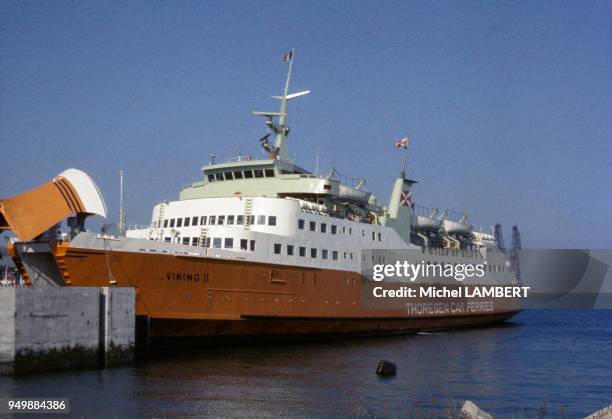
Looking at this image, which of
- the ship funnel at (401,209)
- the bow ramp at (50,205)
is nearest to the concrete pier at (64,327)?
the bow ramp at (50,205)

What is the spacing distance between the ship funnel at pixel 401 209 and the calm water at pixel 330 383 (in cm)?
931

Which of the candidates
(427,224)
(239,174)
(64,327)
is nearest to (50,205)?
(64,327)

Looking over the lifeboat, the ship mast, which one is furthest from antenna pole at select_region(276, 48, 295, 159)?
the lifeboat

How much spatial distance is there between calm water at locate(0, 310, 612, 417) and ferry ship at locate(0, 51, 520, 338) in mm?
1699

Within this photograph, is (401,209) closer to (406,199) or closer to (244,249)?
(406,199)

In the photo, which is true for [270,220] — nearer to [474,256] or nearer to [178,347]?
[178,347]

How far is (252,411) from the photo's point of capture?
17.0m

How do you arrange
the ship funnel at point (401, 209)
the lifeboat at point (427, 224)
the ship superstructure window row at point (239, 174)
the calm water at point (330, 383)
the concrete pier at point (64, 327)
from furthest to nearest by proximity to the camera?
the lifeboat at point (427, 224) < the ship funnel at point (401, 209) < the ship superstructure window row at point (239, 174) < the concrete pier at point (64, 327) < the calm water at point (330, 383)

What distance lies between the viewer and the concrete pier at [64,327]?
1962 centimetres

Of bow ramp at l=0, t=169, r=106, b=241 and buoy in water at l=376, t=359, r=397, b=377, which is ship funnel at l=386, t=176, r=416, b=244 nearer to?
buoy in water at l=376, t=359, r=397, b=377

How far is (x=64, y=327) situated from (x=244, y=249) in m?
8.23

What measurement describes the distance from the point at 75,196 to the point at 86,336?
5.01 m

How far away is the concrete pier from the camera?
1962cm

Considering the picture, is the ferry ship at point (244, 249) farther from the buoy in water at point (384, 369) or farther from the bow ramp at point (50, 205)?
the buoy in water at point (384, 369)
